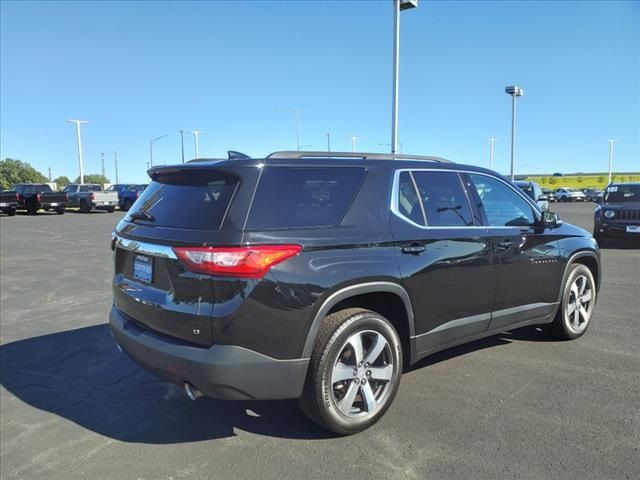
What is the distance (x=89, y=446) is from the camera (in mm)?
3199

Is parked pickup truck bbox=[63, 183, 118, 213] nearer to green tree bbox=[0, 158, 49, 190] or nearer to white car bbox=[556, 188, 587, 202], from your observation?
white car bbox=[556, 188, 587, 202]

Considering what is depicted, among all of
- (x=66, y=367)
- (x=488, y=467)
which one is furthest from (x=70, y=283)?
(x=488, y=467)

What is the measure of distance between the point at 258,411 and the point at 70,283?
576 cm

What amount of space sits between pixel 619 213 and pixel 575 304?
9394 millimetres

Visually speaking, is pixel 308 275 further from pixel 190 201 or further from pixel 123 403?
pixel 123 403

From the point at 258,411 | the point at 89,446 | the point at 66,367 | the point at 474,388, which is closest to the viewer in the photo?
the point at 89,446

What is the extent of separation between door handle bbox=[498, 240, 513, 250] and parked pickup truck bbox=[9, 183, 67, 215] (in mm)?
31444

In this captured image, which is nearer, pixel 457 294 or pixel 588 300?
pixel 457 294

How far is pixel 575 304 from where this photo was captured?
511 centimetres

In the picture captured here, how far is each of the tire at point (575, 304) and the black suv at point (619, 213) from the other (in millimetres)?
8780

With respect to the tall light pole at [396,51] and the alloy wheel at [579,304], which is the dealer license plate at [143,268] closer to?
the alloy wheel at [579,304]

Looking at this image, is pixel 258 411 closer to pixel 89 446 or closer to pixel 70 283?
pixel 89 446

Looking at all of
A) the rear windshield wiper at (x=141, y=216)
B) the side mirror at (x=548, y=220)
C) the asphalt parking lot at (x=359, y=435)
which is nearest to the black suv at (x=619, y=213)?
the asphalt parking lot at (x=359, y=435)

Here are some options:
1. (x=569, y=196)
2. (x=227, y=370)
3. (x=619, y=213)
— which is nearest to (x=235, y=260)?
(x=227, y=370)
